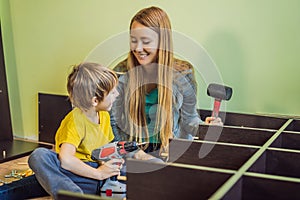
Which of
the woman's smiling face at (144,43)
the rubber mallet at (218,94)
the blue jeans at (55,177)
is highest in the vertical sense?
the woman's smiling face at (144,43)

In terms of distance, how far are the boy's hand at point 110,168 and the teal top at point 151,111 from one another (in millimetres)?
290

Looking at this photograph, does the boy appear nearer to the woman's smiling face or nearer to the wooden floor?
the woman's smiling face

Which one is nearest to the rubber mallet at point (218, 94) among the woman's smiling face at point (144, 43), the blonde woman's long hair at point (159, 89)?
the blonde woman's long hair at point (159, 89)

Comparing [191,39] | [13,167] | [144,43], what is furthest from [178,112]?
[13,167]

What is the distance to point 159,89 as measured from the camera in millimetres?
2035

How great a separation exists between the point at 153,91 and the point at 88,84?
0.40m

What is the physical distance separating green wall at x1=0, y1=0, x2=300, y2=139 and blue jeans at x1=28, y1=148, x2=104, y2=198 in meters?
1.09

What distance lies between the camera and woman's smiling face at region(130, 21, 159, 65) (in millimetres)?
1971

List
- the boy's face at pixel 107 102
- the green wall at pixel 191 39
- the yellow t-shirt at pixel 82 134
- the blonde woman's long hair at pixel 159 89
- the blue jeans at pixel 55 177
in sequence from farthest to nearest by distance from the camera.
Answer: the green wall at pixel 191 39 < the blonde woman's long hair at pixel 159 89 < the boy's face at pixel 107 102 < the yellow t-shirt at pixel 82 134 < the blue jeans at pixel 55 177

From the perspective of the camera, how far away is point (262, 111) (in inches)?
95.3

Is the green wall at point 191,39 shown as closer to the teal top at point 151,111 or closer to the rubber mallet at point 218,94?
the rubber mallet at point 218,94

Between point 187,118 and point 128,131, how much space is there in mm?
321

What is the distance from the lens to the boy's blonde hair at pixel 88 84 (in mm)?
1823

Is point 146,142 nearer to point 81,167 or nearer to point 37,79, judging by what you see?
point 81,167
